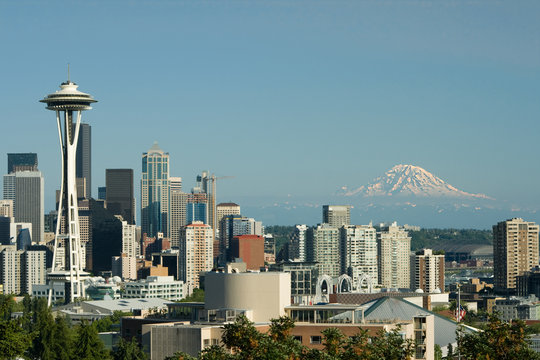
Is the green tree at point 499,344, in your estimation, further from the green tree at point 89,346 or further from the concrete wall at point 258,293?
the green tree at point 89,346

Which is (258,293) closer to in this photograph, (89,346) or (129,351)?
(129,351)

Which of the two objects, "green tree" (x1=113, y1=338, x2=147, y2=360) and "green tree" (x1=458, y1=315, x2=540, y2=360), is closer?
"green tree" (x1=458, y1=315, x2=540, y2=360)

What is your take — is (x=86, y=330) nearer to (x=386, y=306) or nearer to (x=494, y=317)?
(x=386, y=306)

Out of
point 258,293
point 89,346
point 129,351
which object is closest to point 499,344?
point 258,293

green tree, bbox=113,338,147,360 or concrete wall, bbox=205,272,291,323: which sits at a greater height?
concrete wall, bbox=205,272,291,323

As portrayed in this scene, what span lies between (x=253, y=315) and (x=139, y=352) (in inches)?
960

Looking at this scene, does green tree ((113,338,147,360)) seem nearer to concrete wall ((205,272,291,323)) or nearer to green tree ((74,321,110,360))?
→ green tree ((74,321,110,360))

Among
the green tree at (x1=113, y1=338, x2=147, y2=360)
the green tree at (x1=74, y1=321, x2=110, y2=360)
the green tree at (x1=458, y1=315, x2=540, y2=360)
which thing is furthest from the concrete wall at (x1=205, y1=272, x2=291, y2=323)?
the green tree at (x1=74, y1=321, x2=110, y2=360)

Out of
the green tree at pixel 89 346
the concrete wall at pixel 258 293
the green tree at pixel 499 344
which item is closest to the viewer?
Result: the green tree at pixel 499 344

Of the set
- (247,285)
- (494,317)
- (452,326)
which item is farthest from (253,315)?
(452,326)

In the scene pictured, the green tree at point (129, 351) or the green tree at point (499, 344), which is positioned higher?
the green tree at point (499, 344)

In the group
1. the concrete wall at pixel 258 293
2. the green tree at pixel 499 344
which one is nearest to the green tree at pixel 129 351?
the concrete wall at pixel 258 293

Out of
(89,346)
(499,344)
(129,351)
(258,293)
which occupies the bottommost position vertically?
(129,351)

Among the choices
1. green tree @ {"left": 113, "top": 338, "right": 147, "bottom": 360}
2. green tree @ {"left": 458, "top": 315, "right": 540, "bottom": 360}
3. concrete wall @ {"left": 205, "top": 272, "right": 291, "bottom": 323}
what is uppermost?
concrete wall @ {"left": 205, "top": 272, "right": 291, "bottom": 323}
